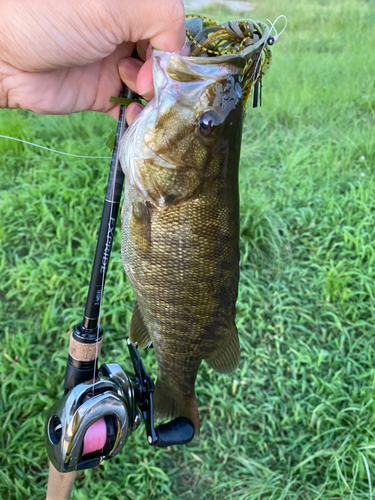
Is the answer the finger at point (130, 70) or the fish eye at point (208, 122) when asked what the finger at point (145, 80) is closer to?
the finger at point (130, 70)

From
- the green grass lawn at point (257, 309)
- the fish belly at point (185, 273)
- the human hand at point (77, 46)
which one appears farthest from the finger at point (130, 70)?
the green grass lawn at point (257, 309)

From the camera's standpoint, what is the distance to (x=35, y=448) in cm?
212

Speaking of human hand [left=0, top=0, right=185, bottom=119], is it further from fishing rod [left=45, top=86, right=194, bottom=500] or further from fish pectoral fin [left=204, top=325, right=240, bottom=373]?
fish pectoral fin [left=204, top=325, right=240, bottom=373]

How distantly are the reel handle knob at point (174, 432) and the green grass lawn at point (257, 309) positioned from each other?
3.26 ft

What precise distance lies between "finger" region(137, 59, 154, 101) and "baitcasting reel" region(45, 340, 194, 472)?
2.95 feet

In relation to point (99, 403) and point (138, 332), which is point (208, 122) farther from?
point (99, 403)

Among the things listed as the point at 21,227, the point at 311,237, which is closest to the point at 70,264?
the point at 21,227

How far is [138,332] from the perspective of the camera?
4.69ft

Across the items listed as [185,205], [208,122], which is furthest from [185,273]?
[208,122]

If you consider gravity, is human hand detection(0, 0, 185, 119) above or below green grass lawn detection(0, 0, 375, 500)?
above

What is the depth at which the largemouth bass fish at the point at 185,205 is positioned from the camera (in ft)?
3.53

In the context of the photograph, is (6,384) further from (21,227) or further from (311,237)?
(311,237)

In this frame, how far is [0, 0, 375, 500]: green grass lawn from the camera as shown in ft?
7.08

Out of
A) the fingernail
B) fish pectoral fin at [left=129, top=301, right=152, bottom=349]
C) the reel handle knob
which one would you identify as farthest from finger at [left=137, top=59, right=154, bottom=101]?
the reel handle knob
